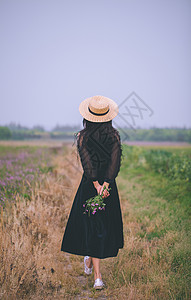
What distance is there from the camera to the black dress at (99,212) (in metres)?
3.14

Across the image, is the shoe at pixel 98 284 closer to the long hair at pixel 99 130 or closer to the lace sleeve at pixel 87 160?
the lace sleeve at pixel 87 160

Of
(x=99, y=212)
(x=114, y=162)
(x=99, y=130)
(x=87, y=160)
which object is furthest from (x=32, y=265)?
→ (x=99, y=130)

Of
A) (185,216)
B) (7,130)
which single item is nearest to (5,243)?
(185,216)

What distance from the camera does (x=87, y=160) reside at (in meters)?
3.11

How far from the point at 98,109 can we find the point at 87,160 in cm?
65

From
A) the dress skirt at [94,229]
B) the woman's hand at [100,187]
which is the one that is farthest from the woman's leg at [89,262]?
the woman's hand at [100,187]

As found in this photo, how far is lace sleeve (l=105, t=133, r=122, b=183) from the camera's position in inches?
123

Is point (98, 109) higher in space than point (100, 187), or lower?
higher

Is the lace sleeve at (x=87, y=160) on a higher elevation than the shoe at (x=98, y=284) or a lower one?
higher

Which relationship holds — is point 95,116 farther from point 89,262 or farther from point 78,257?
point 78,257

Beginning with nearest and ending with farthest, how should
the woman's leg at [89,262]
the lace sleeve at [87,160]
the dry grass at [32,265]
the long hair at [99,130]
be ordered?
the dry grass at [32,265] → the lace sleeve at [87,160] → the long hair at [99,130] → the woman's leg at [89,262]

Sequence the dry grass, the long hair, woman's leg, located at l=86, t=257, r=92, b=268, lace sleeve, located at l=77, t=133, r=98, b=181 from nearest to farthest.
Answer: the dry grass < lace sleeve, located at l=77, t=133, r=98, b=181 < the long hair < woman's leg, located at l=86, t=257, r=92, b=268

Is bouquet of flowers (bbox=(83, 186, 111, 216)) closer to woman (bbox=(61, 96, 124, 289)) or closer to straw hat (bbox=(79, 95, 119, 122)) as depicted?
woman (bbox=(61, 96, 124, 289))

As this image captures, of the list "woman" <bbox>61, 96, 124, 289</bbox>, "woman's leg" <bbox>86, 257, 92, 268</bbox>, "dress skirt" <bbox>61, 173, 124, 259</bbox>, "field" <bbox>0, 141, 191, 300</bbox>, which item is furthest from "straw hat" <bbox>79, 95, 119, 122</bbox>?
"woman's leg" <bbox>86, 257, 92, 268</bbox>
